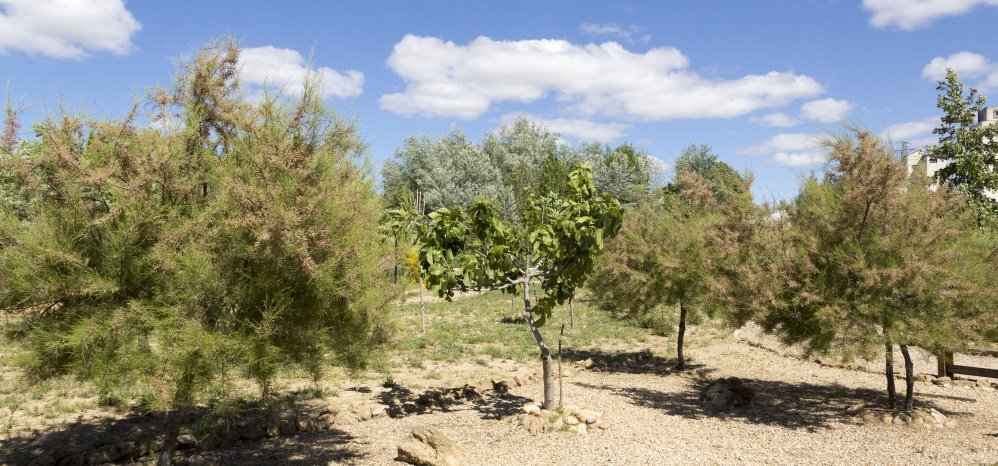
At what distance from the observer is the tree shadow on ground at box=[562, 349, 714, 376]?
16908mm

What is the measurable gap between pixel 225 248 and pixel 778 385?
42.6ft

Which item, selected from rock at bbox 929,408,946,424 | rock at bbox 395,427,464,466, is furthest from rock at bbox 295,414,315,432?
rock at bbox 929,408,946,424

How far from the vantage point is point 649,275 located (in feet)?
54.2

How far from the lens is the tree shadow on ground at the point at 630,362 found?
1691cm

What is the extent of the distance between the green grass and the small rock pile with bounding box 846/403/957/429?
729 cm

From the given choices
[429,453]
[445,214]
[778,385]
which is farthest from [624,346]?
[429,453]

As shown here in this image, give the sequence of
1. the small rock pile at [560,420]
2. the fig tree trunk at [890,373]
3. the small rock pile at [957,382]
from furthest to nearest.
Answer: the small rock pile at [957,382] < the fig tree trunk at [890,373] < the small rock pile at [560,420]

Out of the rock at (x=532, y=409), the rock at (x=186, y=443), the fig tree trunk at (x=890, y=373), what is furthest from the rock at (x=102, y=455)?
the fig tree trunk at (x=890, y=373)

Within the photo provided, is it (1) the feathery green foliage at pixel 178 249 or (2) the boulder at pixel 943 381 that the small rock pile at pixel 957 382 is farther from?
(1) the feathery green foliage at pixel 178 249

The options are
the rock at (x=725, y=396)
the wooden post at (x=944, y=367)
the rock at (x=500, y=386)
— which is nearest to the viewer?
the rock at (x=725, y=396)

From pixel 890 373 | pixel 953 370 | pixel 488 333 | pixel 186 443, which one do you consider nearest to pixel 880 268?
pixel 890 373

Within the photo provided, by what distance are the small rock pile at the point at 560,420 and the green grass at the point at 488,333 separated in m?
3.95

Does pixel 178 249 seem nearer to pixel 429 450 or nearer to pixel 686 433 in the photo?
pixel 429 450

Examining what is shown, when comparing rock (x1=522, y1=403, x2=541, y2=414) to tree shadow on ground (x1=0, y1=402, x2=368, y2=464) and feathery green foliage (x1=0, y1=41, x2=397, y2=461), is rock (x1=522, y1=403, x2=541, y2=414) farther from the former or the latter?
feathery green foliage (x1=0, y1=41, x2=397, y2=461)
